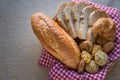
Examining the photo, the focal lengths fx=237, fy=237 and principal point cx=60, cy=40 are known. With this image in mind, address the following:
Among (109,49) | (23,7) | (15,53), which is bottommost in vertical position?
(15,53)

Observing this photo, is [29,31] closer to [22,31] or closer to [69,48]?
[22,31]

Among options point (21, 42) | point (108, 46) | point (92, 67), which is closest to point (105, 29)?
point (108, 46)

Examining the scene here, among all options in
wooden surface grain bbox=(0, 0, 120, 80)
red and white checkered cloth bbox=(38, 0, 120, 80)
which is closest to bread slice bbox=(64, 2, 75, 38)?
red and white checkered cloth bbox=(38, 0, 120, 80)

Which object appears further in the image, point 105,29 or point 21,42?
point 21,42

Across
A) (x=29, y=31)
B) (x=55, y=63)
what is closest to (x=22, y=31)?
(x=29, y=31)

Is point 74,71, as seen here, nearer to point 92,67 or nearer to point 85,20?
point 92,67
